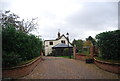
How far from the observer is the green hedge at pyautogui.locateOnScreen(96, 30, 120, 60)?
10.6 meters

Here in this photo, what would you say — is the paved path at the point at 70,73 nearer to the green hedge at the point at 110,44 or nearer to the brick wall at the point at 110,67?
the brick wall at the point at 110,67

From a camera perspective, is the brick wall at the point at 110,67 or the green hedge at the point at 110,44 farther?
the green hedge at the point at 110,44

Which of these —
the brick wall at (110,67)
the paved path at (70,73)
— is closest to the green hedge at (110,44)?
the brick wall at (110,67)

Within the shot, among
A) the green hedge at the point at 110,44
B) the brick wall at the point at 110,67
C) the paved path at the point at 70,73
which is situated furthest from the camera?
the green hedge at the point at 110,44

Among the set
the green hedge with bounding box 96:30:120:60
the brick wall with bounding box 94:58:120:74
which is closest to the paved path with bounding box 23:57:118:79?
the brick wall with bounding box 94:58:120:74

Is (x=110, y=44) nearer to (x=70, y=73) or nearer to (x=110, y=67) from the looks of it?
(x=110, y=67)

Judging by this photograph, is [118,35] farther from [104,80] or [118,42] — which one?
[104,80]

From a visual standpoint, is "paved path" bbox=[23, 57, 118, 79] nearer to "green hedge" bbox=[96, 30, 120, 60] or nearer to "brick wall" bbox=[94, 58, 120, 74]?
"brick wall" bbox=[94, 58, 120, 74]

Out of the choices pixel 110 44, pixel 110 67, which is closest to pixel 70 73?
pixel 110 67

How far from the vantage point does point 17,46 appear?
974 centimetres

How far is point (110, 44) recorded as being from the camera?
1096 cm

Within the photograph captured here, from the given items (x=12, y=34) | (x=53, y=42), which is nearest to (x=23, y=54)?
(x=12, y=34)

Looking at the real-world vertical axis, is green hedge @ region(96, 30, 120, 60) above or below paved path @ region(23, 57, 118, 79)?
above

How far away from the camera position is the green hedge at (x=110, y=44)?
10.6 meters
